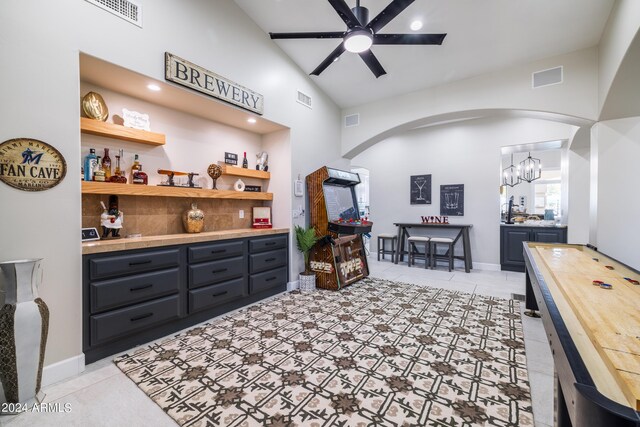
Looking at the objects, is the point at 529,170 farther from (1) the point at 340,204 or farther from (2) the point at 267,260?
(2) the point at 267,260

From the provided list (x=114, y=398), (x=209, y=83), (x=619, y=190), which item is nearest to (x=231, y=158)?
(x=209, y=83)

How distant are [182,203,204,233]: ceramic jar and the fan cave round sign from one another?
143 cm

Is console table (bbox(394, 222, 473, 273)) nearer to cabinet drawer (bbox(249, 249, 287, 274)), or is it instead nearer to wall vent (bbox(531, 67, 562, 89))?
wall vent (bbox(531, 67, 562, 89))

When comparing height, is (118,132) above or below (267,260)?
above

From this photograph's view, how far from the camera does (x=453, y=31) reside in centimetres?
376

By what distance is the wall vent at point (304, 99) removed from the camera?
15.8 ft

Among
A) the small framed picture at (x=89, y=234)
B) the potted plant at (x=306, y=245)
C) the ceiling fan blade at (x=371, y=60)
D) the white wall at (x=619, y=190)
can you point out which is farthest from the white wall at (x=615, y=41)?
Answer: the small framed picture at (x=89, y=234)

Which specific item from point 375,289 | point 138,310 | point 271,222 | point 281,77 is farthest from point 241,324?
point 281,77

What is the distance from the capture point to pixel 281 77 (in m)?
4.46

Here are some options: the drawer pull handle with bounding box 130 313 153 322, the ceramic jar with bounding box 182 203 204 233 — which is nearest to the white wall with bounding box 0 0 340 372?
the drawer pull handle with bounding box 130 313 153 322

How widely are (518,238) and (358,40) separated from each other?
5.24 metres

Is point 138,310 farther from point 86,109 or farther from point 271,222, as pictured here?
point 271,222

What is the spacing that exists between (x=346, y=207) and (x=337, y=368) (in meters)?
3.37

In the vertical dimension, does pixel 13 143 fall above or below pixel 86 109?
below
